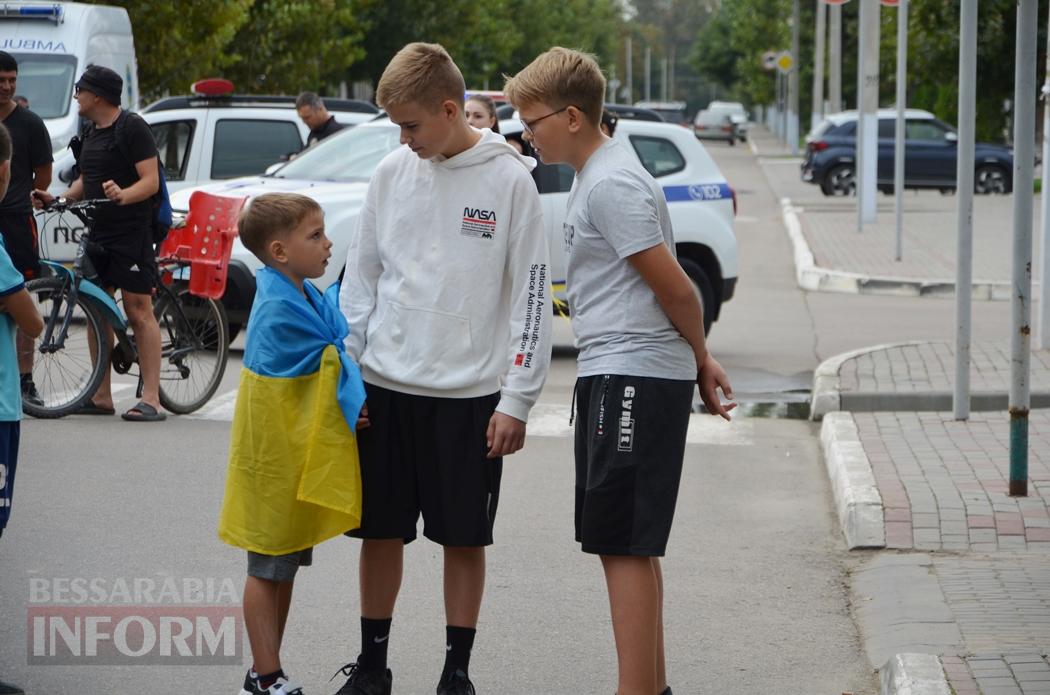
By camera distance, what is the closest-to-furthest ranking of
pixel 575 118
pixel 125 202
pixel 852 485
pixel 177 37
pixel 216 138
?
pixel 575 118 < pixel 852 485 < pixel 125 202 < pixel 216 138 < pixel 177 37

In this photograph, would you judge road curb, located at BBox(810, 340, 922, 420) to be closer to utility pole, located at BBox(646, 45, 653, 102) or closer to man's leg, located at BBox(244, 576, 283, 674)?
man's leg, located at BBox(244, 576, 283, 674)

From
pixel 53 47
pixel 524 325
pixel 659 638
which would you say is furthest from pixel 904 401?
pixel 53 47

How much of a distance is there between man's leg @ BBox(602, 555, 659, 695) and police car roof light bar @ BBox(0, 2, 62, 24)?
1361cm

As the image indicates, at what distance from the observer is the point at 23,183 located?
359 inches

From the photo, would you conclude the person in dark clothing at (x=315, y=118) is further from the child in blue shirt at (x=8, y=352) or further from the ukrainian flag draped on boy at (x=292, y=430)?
the ukrainian flag draped on boy at (x=292, y=430)

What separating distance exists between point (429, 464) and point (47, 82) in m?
12.5

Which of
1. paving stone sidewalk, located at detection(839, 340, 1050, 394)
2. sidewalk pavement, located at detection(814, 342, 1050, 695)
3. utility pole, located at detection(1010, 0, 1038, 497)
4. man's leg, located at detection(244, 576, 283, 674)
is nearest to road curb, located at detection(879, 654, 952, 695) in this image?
sidewalk pavement, located at detection(814, 342, 1050, 695)

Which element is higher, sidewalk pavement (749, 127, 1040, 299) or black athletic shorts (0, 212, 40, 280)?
black athletic shorts (0, 212, 40, 280)

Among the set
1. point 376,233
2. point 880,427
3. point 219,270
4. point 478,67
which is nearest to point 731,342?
point 880,427

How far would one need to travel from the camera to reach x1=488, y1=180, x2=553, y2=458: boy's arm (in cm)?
436

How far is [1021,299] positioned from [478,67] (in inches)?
1585

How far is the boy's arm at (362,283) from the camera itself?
4.52m

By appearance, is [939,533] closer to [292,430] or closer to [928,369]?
[292,430]

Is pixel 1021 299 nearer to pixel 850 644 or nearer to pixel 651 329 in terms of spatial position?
pixel 850 644
